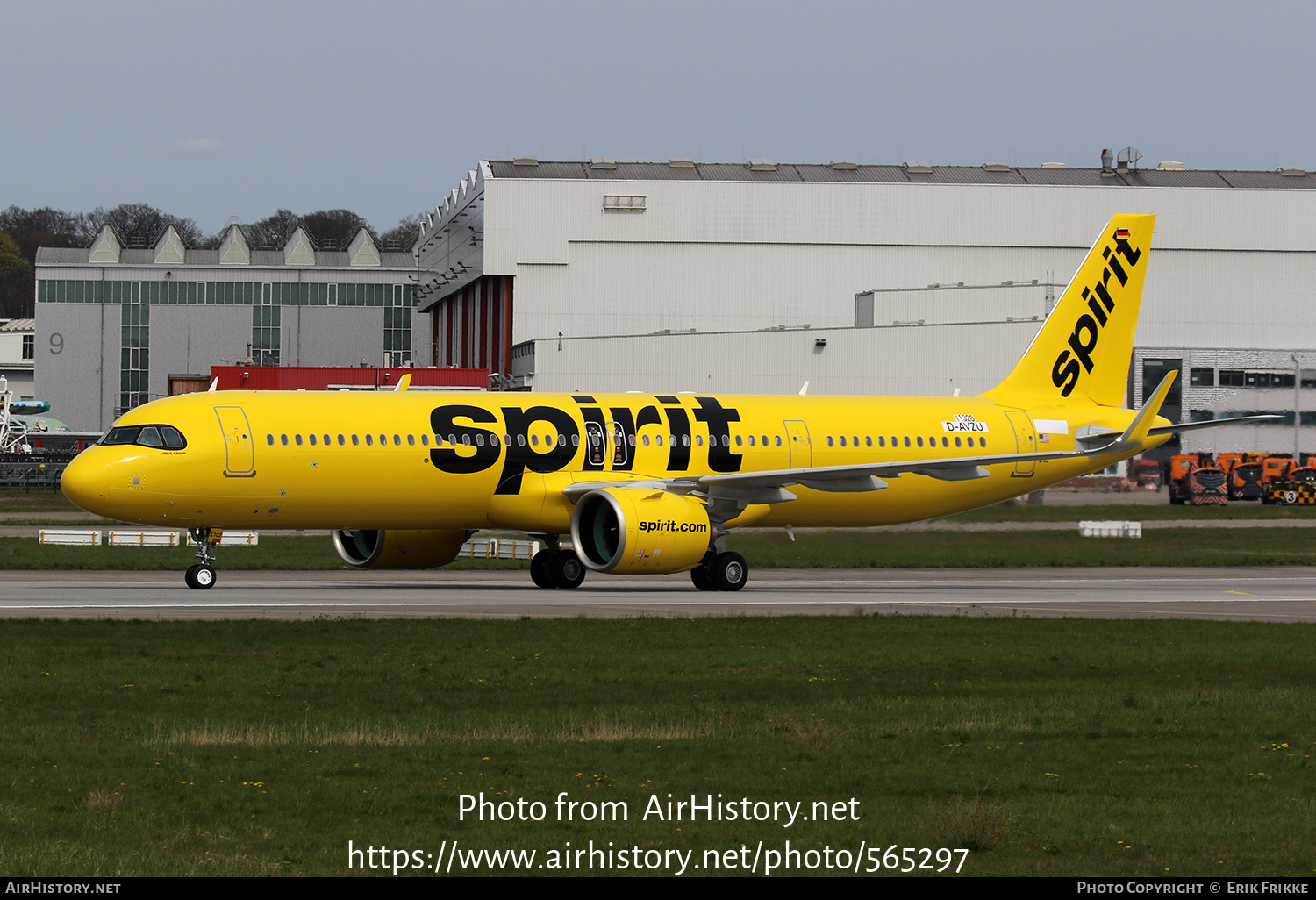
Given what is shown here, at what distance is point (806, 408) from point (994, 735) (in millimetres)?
23972

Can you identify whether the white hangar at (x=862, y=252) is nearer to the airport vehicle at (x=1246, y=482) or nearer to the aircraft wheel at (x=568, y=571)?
the airport vehicle at (x=1246, y=482)

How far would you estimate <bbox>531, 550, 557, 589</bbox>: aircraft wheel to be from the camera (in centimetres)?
3694

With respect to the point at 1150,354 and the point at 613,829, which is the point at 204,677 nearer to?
the point at 613,829

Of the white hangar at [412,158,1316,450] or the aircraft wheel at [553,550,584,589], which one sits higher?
the white hangar at [412,158,1316,450]

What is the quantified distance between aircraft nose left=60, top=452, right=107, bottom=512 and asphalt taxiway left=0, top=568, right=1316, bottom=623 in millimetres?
1963

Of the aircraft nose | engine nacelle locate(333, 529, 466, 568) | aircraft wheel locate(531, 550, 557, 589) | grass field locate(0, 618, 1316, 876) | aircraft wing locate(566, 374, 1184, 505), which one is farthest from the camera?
engine nacelle locate(333, 529, 466, 568)

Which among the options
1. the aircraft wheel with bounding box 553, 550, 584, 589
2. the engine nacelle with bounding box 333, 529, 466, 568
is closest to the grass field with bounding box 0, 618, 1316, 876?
the aircraft wheel with bounding box 553, 550, 584, 589

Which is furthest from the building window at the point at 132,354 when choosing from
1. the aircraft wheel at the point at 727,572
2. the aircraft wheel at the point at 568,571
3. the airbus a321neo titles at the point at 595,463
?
the aircraft wheel at the point at 727,572

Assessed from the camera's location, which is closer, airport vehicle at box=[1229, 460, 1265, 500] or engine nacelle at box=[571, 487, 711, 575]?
engine nacelle at box=[571, 487, 711, 575]

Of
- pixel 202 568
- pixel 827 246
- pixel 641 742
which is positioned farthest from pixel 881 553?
pixel 827 246

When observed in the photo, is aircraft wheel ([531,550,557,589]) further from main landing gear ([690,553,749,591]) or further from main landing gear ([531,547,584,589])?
main landing gear ([690,553,749,591])

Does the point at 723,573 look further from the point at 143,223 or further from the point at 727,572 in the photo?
the point at 143,223

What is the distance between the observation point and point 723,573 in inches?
1427

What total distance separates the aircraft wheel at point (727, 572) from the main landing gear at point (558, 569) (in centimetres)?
319
